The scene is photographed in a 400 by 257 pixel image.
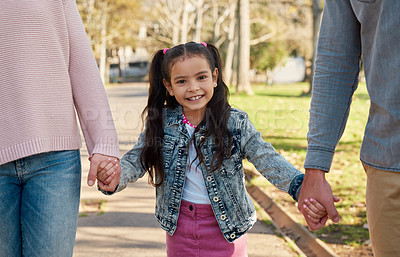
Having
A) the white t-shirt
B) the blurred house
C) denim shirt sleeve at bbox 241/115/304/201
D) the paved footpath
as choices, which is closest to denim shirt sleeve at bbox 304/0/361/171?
denim shirt sleeve at bbox 241/115/304/201

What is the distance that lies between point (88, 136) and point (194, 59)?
30.5 inches

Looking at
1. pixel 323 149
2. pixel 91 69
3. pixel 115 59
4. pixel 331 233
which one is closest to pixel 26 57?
pixel 91 69

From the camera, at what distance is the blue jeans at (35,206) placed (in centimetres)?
217

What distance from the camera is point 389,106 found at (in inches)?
71.9

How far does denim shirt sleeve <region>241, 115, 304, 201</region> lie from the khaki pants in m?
0.69

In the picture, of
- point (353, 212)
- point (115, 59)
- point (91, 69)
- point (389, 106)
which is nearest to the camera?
point (389, 106)

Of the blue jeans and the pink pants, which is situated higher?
the blue jeans

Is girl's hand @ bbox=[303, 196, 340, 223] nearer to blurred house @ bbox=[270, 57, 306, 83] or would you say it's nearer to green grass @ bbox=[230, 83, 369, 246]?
green grass @ bbox=[230, 83, 369, 246]

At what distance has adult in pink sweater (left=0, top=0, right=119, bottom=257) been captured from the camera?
218cm

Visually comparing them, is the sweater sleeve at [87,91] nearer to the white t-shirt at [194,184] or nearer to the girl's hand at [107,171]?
the girl's hand at [107,171]

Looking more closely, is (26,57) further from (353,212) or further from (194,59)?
(353,212)

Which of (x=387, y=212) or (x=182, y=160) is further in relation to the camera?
(x=182, y=160)

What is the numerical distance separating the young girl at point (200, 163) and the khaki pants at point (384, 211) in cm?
78

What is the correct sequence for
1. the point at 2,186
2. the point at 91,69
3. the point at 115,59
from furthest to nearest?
the point at 115,59, the point at 91,69, the point at 2,186
